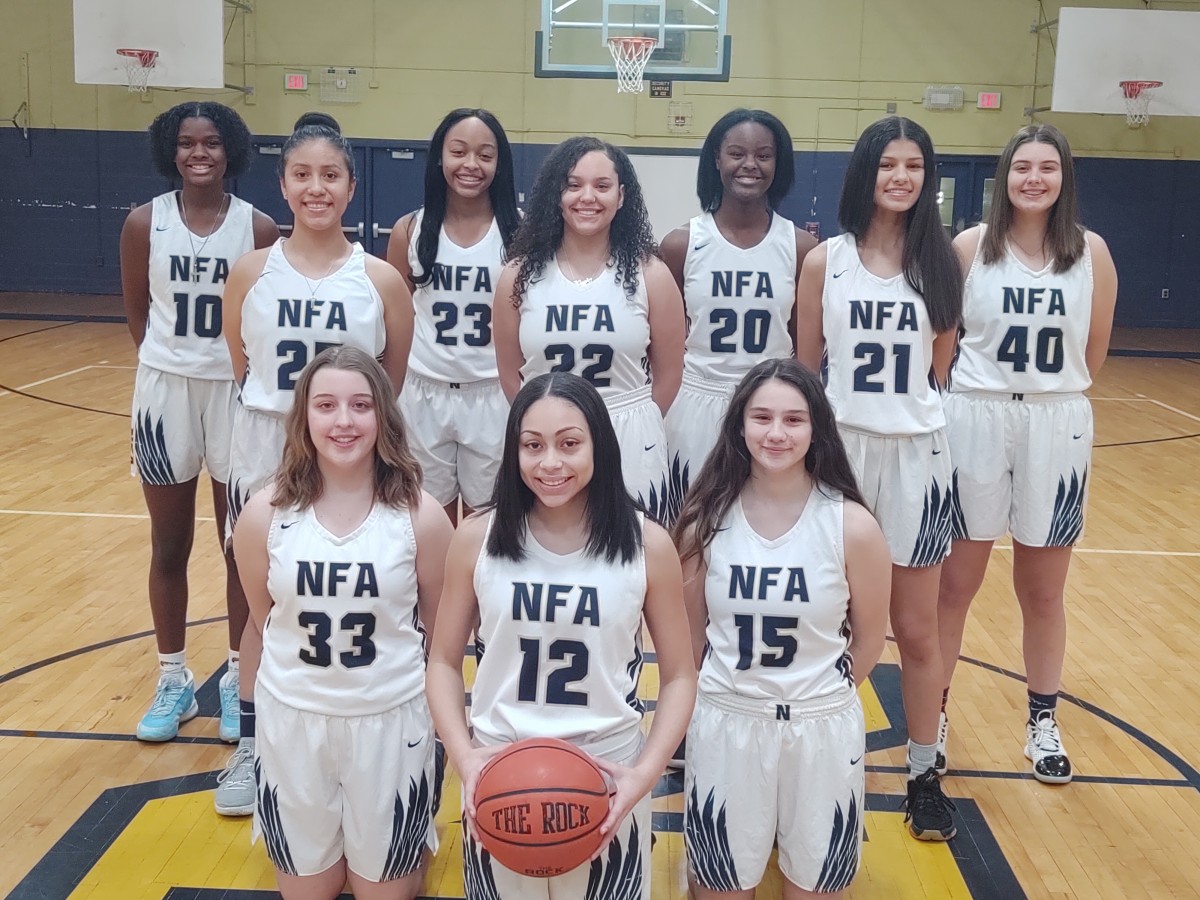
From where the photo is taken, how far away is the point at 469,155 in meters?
3.50

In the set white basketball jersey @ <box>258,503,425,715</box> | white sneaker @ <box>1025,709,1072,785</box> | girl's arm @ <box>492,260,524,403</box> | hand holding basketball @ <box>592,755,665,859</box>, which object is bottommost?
white sneaker @ <box>1025,709,1072,785</box>

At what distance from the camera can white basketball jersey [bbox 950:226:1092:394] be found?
336 centimetres

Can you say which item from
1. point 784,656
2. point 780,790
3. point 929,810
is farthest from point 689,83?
point 780,790

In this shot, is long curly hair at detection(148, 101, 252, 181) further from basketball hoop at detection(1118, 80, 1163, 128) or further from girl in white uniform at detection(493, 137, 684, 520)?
basketball hoop at detection(1118, 80, 1163, 128)

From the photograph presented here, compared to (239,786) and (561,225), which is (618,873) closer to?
(239,786)

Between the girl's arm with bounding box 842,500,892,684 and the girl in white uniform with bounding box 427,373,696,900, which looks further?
the girl's arm with bounding box 842,500,892,684

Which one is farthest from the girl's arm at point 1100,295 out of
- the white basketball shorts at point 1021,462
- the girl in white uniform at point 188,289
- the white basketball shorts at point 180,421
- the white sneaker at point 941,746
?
the white basketball shorts at point 180,421

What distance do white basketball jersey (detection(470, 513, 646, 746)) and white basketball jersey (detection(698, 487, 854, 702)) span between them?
1.03ft

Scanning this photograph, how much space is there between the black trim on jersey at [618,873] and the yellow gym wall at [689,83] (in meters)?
12.3

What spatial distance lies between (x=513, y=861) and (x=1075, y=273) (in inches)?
87.1

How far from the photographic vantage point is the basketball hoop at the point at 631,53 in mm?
11320

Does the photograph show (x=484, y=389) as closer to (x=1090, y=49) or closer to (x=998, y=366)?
(x=998, y=366)

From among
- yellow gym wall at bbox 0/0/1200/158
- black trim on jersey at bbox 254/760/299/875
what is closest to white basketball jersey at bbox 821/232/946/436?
black trim on jersey at bbox 254/760/299/875

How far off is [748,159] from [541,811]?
204 centimetres
